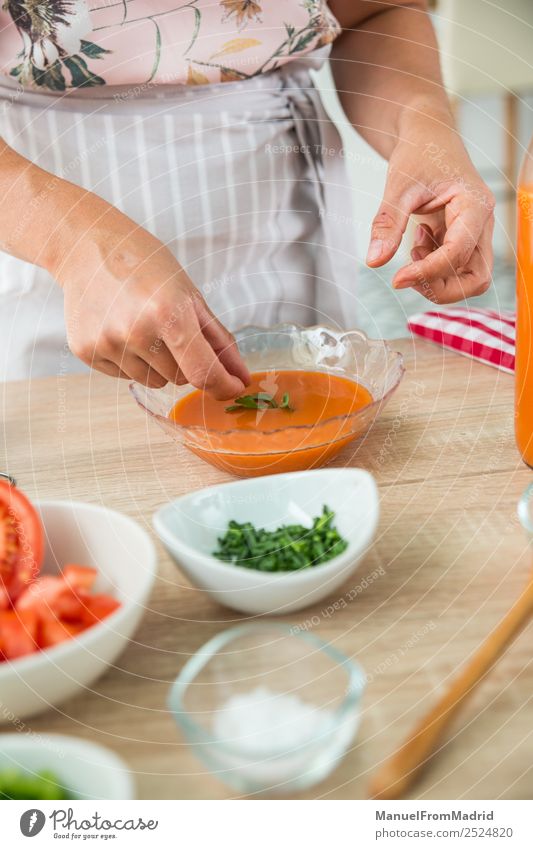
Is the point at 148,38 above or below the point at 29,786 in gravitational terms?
above

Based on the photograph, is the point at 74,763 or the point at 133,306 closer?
the point at 74,763

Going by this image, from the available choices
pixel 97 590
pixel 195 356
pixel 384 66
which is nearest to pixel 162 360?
pixel 195 356

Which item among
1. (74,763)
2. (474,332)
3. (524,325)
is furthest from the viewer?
(474,332)

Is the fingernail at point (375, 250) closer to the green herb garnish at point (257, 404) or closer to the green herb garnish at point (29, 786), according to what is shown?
the green herb garnish at point (257, 404)

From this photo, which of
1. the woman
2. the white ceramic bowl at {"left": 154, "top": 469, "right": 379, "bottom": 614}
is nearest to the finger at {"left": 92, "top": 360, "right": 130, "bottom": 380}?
the woman

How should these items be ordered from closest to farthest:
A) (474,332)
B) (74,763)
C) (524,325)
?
1. (74,763)
2. (524,325)
3. (474,332)

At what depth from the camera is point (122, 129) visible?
44 centimetres

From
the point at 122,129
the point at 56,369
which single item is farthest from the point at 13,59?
the point at 56,369

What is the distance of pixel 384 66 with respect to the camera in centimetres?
44

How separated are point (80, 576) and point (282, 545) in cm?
6

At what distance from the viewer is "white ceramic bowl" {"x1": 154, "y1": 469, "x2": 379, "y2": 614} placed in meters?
0.23

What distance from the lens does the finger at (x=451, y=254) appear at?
349mm

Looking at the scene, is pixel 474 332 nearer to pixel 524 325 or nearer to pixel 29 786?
pixel 524 325
